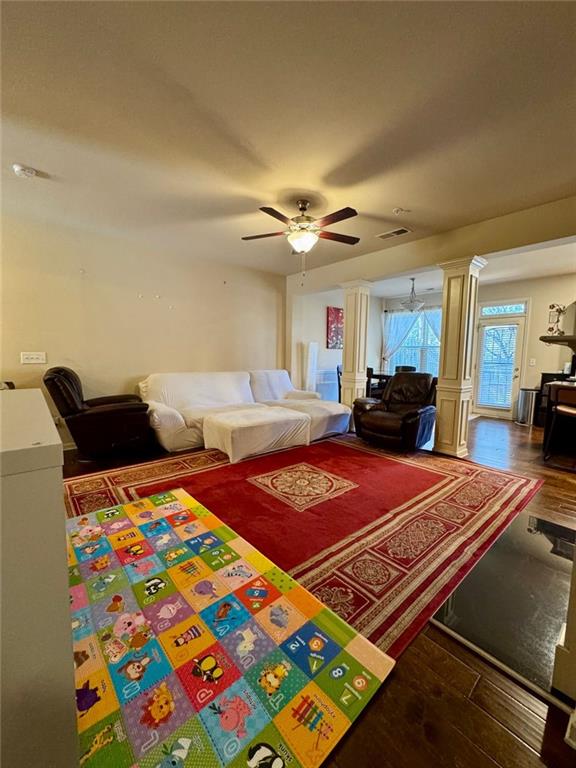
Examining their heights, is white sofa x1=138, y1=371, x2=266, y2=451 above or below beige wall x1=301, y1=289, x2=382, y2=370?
below

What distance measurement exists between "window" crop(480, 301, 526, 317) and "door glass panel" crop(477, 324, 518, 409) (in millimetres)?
230

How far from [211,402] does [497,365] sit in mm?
5309

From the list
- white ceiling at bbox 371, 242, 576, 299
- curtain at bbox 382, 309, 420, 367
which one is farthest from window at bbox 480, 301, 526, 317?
curtain at bbox 382, 309, 420, 367

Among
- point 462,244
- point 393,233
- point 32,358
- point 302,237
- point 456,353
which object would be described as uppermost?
point 393,233

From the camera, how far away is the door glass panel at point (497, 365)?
598cm

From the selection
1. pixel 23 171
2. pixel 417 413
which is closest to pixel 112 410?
pixel 23 171

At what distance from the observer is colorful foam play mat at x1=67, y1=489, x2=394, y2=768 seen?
3.34 ft

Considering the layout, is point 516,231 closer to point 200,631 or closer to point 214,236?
point 214,236

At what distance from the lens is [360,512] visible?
248cm

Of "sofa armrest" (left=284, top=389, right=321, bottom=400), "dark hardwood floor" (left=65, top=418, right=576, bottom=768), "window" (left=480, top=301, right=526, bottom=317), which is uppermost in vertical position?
A: "window" (left=480, top=301, right=526, bottom=317)

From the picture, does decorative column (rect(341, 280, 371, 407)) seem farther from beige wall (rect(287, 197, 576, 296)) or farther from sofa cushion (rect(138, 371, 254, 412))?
sofa cushion (rect(138, 371, 254, 412))

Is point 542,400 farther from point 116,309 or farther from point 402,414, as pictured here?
point 116,309

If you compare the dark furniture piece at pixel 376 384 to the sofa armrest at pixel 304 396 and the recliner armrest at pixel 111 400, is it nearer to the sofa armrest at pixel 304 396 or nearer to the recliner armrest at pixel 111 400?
the sofa armrest at pixel 304 396

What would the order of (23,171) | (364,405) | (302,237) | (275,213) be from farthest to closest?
(364,405) → (302,237) → (23,171) → (275,213)
